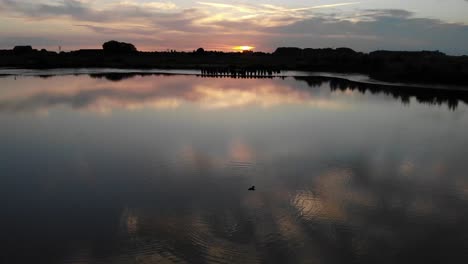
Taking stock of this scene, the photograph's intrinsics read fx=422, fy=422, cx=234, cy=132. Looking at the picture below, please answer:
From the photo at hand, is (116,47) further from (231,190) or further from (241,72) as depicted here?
(231,190)

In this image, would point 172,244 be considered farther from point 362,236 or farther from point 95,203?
point 362,236

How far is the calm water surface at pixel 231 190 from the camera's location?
743cm

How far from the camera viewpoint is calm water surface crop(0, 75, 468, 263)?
292 inches

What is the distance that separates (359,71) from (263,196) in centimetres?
5731

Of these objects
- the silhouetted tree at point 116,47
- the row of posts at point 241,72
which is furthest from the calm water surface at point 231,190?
the silhouetted tree at point 116,47

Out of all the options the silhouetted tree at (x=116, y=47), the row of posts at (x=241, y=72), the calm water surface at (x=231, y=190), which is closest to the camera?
the calm water surface at (x=231, y=190)

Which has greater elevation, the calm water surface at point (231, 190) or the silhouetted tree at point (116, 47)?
the silhouetted tree at point (116, 47)

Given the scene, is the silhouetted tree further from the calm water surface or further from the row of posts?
the calm water surface

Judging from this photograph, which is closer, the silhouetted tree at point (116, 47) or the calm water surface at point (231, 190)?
the calm water surface at point (231, 190)

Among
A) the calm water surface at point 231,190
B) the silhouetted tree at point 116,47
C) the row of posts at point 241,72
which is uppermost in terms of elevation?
the silhouetted tree at point 116,47

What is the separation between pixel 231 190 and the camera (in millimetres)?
10195

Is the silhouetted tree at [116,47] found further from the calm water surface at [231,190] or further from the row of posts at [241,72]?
the calm water surface at [231,190]

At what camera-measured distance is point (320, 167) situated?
12156 mm

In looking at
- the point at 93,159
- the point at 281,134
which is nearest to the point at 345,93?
the point at 281,134
